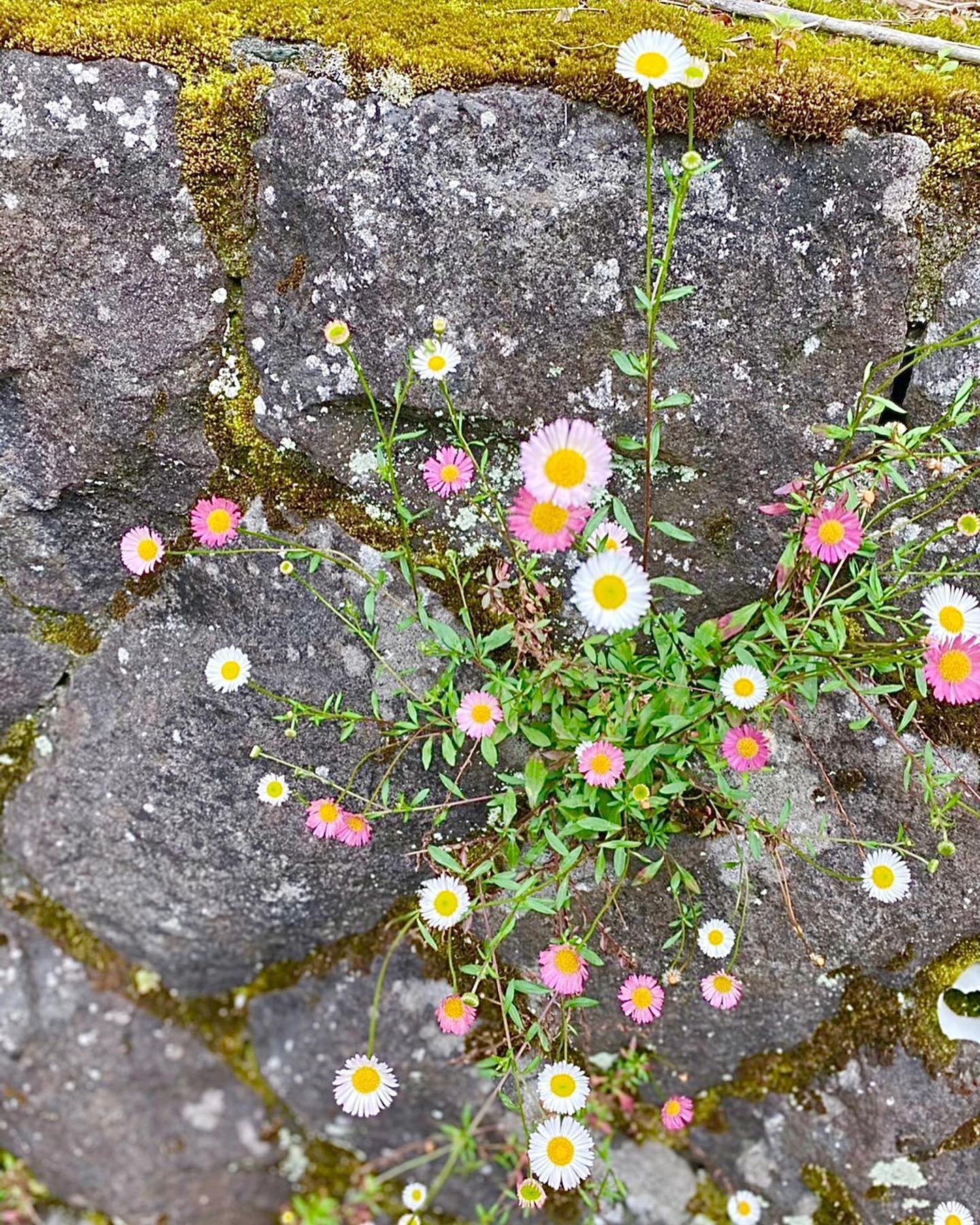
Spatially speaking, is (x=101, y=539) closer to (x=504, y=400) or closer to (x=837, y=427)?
(x=504, y=400)

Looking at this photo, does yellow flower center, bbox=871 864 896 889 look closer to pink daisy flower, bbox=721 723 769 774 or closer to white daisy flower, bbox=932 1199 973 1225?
pink daisy flower, bbox=721 723 769 774

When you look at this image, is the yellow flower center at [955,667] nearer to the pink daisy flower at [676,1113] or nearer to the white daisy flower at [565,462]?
the white daisy flower at [565,462]

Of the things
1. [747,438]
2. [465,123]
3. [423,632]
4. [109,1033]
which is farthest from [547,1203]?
[465,123]

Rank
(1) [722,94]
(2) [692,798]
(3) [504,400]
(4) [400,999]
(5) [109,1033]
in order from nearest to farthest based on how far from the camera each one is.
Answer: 1. (1) [722,94]
2. (3) [504,400]
3. (2) [692,798]
4. (4) [400,999]
5. (5) [109,1033]

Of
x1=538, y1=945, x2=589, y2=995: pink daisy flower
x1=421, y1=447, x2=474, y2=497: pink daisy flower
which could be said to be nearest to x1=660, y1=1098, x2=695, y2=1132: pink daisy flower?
x1=538, y1=945, x2=589, y2=995: pink daisy flower

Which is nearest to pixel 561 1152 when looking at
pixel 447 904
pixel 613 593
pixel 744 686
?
pixel 447 904

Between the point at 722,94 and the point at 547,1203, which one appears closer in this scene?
the point at 722,94

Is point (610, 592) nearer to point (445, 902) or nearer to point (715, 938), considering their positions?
point (445, 902)

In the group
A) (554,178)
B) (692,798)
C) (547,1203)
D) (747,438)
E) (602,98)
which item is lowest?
(547,1203)
